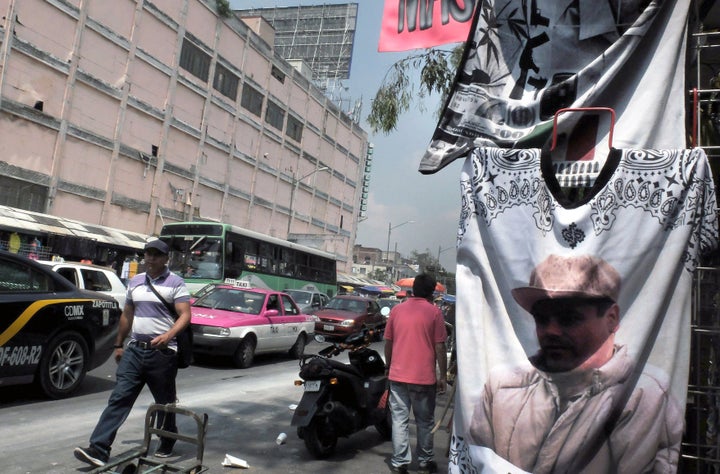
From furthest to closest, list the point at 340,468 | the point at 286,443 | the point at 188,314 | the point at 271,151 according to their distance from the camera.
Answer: the point at 271,151 < the point at 286,443 < the point at 340,468 < the point at 188,314

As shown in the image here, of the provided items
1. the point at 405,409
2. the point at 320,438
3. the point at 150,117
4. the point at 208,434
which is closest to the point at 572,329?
the point at 405,409

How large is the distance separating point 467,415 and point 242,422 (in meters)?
4.89

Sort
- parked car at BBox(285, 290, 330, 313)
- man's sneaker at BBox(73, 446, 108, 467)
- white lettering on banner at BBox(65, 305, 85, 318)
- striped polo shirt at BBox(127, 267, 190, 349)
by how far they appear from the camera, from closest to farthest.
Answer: man's sneaker at BBox(73, 446, 108, 467) → striped polo shirt at BBox(127, 267, 190, 349) → white lettering on banner at BBox(65, 305, 85, 318) → parked car at BBox(285, 290, 330, 313)

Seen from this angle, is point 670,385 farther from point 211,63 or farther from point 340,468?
point 211,63

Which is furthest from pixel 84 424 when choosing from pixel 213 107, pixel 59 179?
pixel 213 107

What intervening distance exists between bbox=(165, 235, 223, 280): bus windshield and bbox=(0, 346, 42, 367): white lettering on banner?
41.7 feet

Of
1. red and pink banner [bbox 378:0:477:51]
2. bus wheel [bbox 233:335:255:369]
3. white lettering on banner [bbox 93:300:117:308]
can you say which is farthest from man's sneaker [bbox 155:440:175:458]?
bus wheel [bbox 233:335:255:369]

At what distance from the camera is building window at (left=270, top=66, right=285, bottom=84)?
1881 inches

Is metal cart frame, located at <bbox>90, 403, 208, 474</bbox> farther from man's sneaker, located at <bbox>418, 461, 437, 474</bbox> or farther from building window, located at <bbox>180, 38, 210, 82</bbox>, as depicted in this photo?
building window, located at <bbox>180, 38, 210, 82</bbox>

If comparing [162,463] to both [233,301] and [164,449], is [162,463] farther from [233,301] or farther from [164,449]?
[233,301]

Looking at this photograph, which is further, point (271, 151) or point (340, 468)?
point (271, 151)

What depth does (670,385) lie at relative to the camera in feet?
8.79

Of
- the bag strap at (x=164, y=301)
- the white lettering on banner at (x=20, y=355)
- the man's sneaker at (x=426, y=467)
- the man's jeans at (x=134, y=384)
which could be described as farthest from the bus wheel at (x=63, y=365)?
the man's sneaker at (x=426, y=467)

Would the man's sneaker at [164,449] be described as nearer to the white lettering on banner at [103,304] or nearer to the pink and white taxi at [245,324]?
the white lettering on banner at [103,304]
